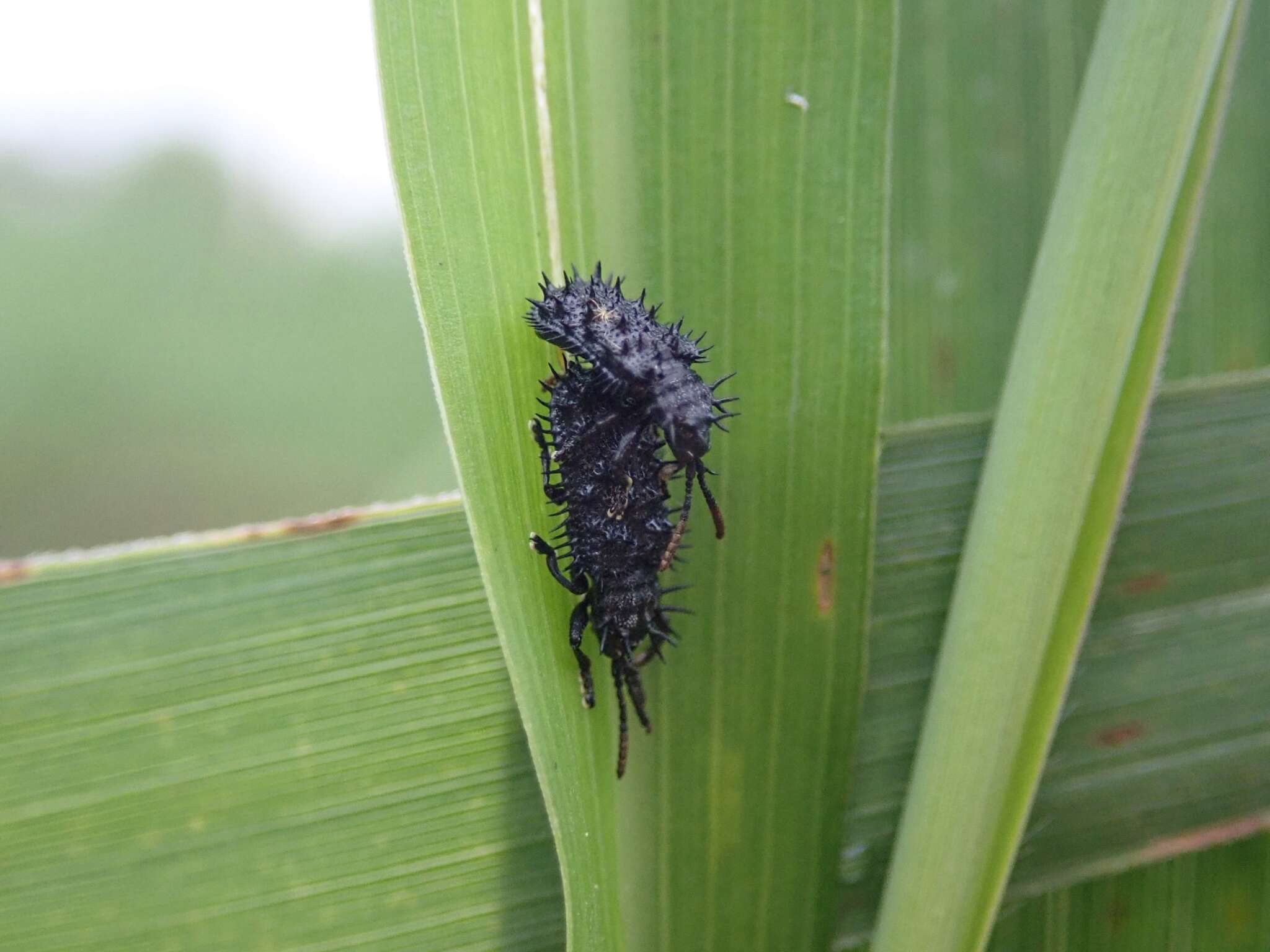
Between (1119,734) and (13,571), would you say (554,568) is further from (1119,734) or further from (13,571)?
(1119,734)

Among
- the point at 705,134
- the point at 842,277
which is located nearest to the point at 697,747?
the point at 842,277

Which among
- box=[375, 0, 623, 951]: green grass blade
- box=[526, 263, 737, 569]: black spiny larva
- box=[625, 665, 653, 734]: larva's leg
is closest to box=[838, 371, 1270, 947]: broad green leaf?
box=[625, 665, 653, 734]: larva's leg

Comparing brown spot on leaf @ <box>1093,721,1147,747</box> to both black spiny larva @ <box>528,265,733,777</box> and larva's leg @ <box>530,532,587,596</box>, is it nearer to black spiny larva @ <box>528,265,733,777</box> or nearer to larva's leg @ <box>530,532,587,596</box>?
black spiny larva @ <box>528,265,733,777</box>

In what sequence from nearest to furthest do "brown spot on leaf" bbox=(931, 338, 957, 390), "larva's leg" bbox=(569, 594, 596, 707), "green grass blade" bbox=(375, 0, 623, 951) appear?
"green grass blade" bbox=(375, 0, 623, 951), "larva's leg" bbox=(569, 594, 596, 707), "brown spot on leaf" bbox=(931, 338, 957, 390)

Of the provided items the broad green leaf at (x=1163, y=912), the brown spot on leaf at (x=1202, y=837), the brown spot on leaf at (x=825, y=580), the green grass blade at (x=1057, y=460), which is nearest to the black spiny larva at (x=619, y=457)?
the brown spot on leaf at (x=825, y=580)

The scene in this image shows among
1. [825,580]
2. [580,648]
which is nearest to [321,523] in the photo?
[580,648]
